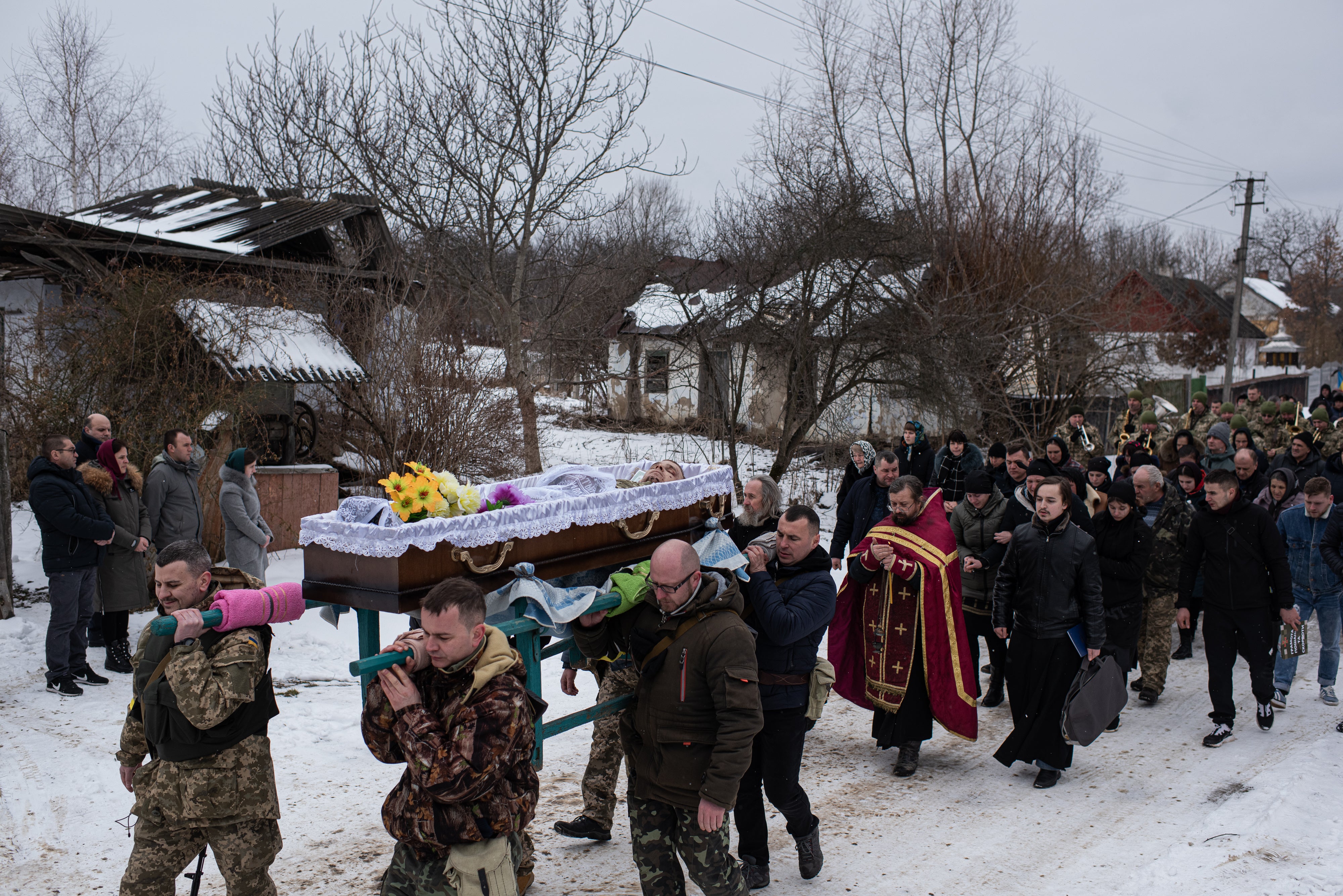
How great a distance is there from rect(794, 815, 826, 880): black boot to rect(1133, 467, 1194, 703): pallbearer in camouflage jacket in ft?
12.1

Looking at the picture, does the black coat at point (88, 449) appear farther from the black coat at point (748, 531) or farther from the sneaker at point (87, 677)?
the black coat at point (748, 531)

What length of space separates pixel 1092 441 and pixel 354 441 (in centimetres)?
913

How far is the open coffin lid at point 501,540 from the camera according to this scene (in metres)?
3.77

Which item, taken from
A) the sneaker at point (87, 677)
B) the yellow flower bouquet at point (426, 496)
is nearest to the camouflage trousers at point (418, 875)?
the yellow flower bouquet at point (426, 496)

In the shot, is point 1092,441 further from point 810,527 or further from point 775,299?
point 810,527

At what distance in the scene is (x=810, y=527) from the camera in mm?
4336

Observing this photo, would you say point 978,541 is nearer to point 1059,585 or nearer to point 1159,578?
point 1159,578

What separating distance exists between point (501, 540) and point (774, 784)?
1631 mm

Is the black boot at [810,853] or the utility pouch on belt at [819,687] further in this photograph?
the utility pouch on belt at [819,687]

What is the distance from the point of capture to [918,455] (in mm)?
10586

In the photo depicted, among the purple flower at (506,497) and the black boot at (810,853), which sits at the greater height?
the purple flower at (506,497)

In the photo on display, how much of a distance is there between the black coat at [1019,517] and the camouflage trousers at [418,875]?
460 centimetres

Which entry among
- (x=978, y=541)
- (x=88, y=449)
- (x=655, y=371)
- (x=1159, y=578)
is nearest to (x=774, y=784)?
(x=978, y=541)

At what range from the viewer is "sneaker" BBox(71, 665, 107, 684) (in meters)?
6.70
